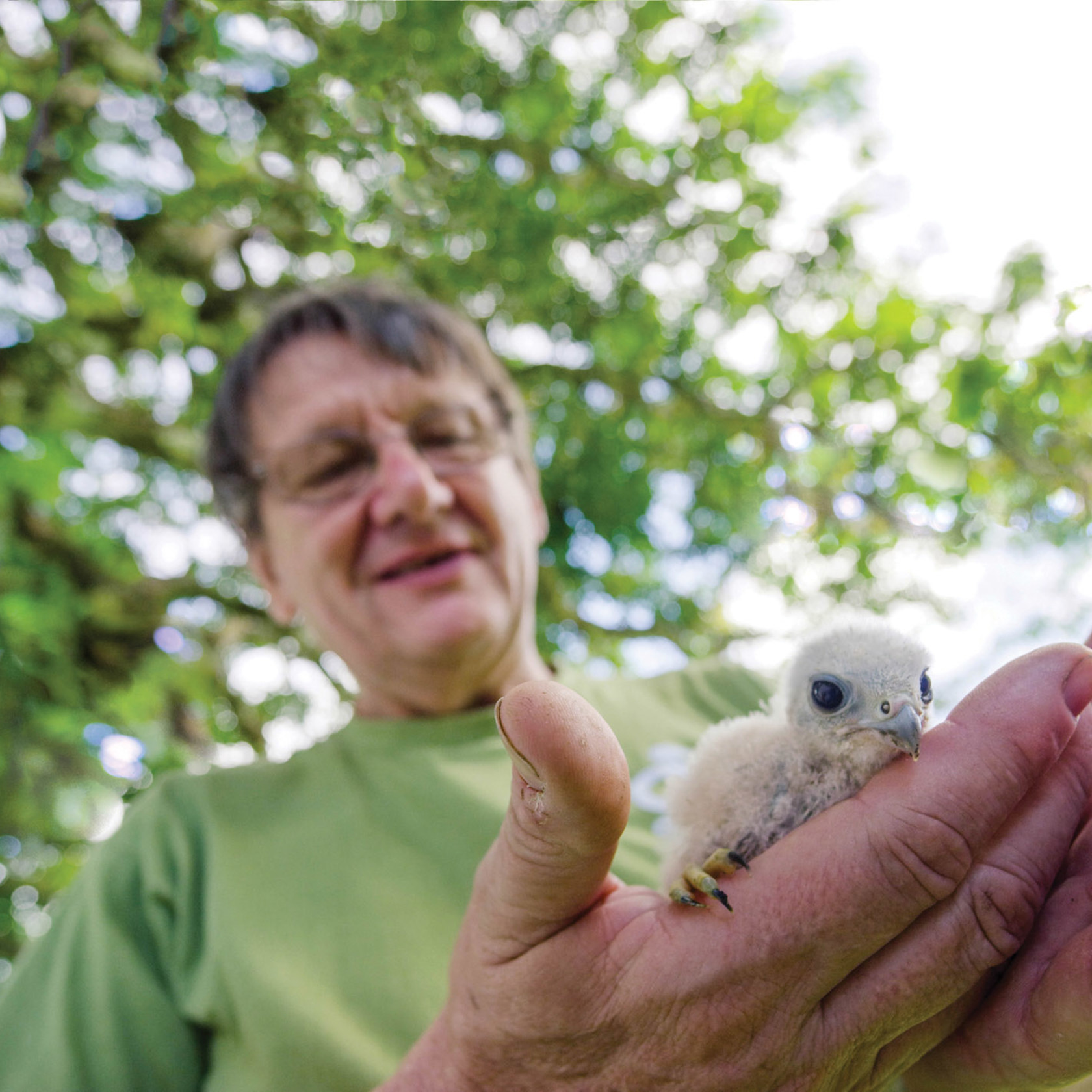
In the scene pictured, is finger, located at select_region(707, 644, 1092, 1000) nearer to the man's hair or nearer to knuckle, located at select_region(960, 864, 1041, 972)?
knuckle, located at select_region(960, 864, 1041, 972)

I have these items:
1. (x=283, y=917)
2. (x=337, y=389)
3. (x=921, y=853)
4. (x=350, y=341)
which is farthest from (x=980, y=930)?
(x=350, y=341)

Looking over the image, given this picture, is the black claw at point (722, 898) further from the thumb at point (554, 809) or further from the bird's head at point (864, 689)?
the bird's head at point (864, 689)

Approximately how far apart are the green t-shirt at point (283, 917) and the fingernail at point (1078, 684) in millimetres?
981

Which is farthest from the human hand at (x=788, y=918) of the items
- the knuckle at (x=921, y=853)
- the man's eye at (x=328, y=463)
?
the man's eye at (x=328, y=463)

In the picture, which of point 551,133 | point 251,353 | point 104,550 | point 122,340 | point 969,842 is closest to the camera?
point 969,842

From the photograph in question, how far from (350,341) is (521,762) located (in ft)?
6.51

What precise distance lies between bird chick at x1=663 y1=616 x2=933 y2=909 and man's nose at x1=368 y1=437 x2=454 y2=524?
1167 millimetres

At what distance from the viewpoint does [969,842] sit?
108 cm

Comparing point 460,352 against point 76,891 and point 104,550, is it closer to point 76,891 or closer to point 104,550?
point 76,891

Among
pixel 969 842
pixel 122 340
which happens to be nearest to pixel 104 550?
pixel 122 340

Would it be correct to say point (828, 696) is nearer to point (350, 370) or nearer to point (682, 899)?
point (682, 899)

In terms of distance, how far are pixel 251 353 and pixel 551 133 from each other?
5.53 feet

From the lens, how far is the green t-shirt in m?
1.85

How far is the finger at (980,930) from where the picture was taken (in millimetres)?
1110
